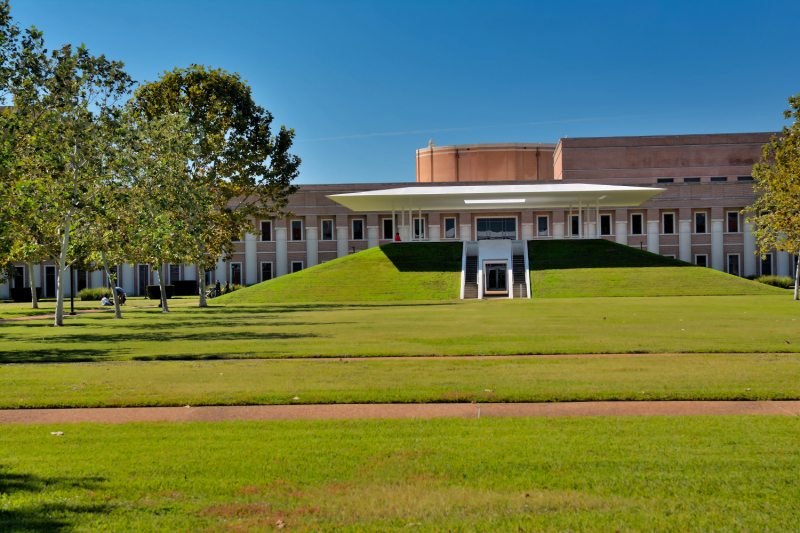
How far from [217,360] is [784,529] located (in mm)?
11425

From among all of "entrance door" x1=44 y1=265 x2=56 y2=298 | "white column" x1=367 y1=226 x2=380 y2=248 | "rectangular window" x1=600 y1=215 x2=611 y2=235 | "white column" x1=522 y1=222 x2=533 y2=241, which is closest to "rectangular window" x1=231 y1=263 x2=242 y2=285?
"white column" x1=367 y1=226 x2=380 y2=248

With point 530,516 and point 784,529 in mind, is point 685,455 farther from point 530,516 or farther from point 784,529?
point 530,516

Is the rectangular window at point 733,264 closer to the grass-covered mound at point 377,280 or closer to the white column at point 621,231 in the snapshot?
the white column at point 621,231

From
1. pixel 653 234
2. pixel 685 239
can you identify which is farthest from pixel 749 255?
pixel 653 234

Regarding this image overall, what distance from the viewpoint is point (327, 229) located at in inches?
3103

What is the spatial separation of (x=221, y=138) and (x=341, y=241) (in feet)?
112

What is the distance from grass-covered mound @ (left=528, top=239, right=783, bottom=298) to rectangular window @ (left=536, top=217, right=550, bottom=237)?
57.4 ft

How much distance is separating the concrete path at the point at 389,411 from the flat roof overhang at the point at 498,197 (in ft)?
165

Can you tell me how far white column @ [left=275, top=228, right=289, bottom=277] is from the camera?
77.4 m

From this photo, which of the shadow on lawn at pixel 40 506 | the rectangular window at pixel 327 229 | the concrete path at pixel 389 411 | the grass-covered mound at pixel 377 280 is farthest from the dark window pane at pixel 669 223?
the shadow on lawn at pixel 40 506

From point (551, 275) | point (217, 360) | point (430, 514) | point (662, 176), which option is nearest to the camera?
point (430, 514)

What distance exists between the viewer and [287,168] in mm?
51562

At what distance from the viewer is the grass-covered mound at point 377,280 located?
46.8 metres

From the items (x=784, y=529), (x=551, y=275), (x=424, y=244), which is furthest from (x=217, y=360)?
(x=424, y=244)
